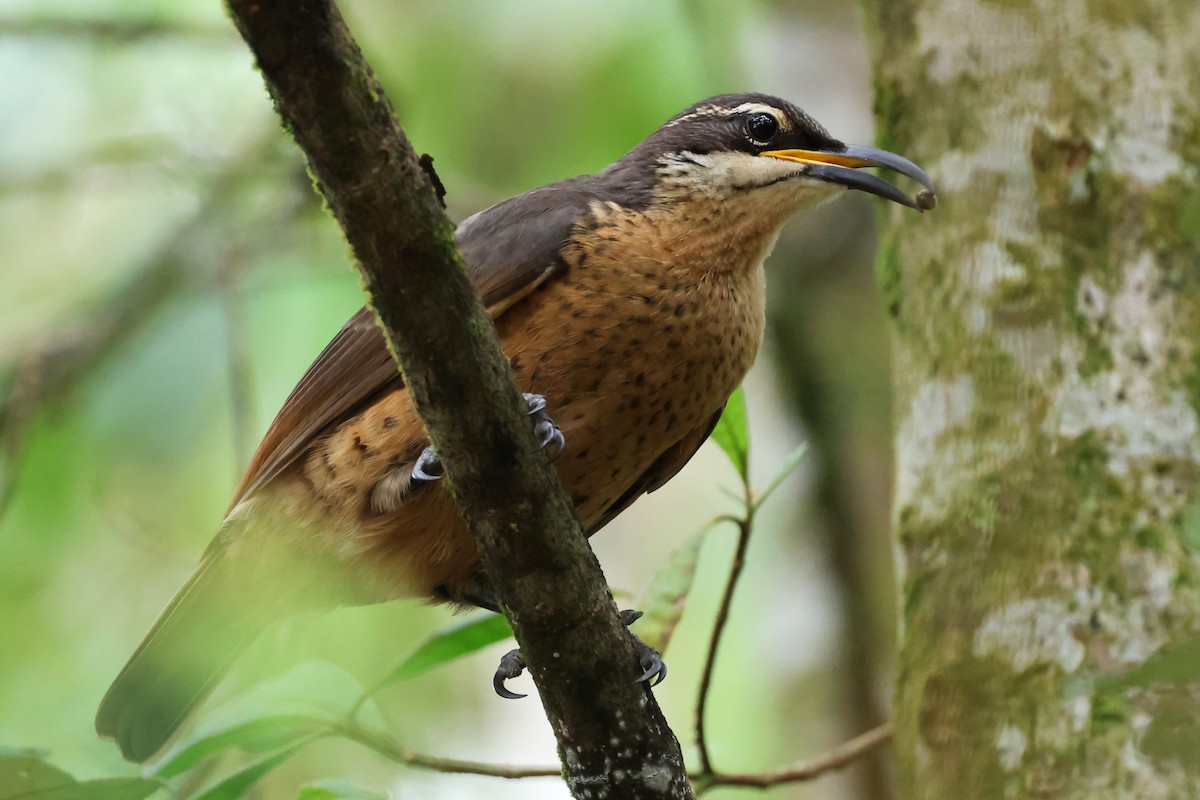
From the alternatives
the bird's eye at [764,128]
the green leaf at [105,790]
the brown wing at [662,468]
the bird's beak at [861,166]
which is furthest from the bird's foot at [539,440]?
the bird's eye at [764,128]

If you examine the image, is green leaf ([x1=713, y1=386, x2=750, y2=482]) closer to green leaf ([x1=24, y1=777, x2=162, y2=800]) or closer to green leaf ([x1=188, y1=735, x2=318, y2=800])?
green leaf ([x1=188, y1=735, x2=318, y2=800])

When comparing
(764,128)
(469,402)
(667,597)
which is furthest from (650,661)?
(764,128)

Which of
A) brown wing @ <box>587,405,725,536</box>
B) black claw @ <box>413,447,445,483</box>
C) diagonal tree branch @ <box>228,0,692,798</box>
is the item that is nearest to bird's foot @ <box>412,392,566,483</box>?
black claw @ <box>413,447,445,483</box>

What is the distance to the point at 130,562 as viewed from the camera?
567cm

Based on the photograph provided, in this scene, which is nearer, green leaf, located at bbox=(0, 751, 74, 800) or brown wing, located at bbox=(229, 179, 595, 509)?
green leaf, located at bbox=(0, 751, 74, 800)

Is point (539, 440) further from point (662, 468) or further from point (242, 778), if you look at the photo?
point (662, 468)

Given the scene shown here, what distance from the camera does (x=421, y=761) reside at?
3021 mm

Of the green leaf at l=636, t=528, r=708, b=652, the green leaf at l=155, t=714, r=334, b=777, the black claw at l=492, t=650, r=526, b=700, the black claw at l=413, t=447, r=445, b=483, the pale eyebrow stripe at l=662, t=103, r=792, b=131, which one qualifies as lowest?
the black claw at l=492, t=650, r=526, b=700

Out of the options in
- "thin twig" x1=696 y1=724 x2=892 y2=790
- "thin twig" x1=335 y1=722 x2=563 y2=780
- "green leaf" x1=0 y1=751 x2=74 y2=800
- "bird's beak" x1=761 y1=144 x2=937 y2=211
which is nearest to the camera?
"green leaf" x1=0 y1=751 x2=74 y2=800

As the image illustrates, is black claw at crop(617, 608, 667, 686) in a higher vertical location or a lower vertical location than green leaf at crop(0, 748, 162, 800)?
lower

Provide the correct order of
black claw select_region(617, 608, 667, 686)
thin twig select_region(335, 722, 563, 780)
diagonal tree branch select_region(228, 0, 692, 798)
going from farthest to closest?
thin twig select_region(335, 722, 563, 780)
black claw select_region(617, 608, 667, 686)
diagonal tree branch select_region(228, 0, 692, 798)

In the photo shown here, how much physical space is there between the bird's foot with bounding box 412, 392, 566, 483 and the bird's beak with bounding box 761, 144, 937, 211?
1107 millimetres

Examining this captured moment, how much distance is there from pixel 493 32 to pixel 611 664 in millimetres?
4721

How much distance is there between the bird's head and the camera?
3.50 meters
